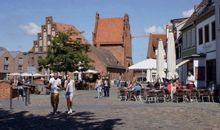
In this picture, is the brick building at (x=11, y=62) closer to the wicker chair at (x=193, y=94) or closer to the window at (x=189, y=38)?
the window at (x=189, y=38)

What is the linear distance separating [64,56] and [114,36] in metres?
48.7

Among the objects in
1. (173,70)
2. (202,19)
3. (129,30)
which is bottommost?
(173,70)

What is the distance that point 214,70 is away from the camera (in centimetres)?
3086

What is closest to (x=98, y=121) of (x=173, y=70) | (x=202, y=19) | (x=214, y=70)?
(x=173, y=70)

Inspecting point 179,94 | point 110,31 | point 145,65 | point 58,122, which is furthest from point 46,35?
point 58,122

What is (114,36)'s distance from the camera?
10119cm

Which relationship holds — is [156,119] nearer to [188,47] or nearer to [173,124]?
[173,124]

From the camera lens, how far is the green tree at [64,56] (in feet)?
175

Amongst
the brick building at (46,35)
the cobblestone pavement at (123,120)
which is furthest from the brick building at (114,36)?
the cobblestone pavement at (123,120)

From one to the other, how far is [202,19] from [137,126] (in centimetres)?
2088

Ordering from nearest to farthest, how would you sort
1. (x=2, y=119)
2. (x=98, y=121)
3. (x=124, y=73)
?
(x=98, y=121) → (x=2, y=119) → (x=124, y=73)

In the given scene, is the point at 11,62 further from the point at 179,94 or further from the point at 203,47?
the point at 179,94

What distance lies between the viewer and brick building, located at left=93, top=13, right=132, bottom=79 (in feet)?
327

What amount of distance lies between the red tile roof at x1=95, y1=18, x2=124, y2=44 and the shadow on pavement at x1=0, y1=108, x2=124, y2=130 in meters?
81.9
